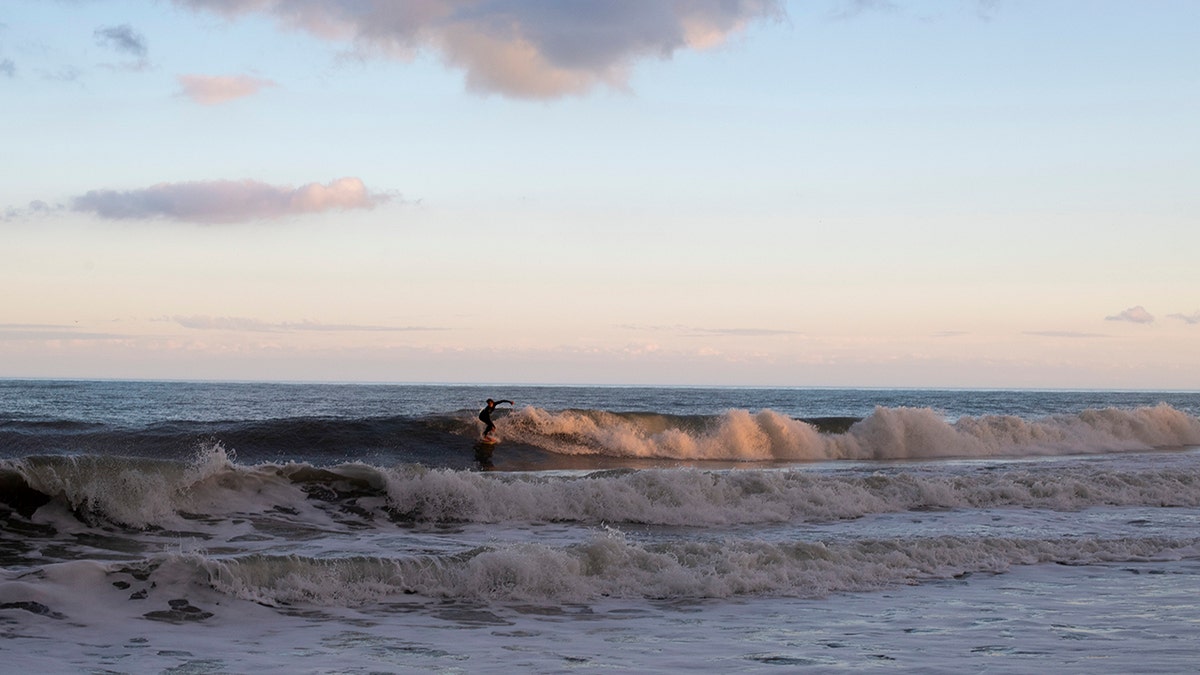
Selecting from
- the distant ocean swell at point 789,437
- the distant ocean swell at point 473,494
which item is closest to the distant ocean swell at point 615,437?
the distant ocean swell at point 789,437

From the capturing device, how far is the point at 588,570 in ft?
32.2

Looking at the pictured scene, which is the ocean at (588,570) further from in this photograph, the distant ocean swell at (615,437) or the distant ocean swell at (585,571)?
the distant ocean swell at (615,437)

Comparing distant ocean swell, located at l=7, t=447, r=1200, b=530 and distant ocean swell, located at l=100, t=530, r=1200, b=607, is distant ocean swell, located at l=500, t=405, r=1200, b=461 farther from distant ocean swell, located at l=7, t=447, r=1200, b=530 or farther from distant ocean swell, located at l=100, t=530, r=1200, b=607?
distant ocean swell, located at l=100, t=530, r=1200, b=607

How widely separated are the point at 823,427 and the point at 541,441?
32.6 ft

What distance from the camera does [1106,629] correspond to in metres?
7.86

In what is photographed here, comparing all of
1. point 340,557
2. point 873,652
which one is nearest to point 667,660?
point 873,652

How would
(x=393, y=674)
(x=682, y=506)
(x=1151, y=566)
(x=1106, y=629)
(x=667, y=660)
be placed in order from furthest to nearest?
1. (x=682, y=506)
2. (x=1151, y=566)
3. (x=1106, y=629)
4. (x=667, y=660)
5. (x=393, y=674)

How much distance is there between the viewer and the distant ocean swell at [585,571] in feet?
29.3

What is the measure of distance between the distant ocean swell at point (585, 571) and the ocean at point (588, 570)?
27mm

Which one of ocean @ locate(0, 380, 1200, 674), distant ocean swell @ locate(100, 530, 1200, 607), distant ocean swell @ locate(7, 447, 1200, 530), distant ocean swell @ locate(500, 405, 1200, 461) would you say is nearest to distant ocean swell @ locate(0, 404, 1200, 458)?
distant ocean swell @ locate(500, 405, 1200, 461)

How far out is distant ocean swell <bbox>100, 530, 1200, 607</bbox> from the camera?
29.3 ft

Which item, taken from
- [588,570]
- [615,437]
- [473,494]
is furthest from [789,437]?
[588,570]

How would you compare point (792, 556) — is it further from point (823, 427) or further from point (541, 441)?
point (823, 427)

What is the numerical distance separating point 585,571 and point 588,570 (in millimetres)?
35
